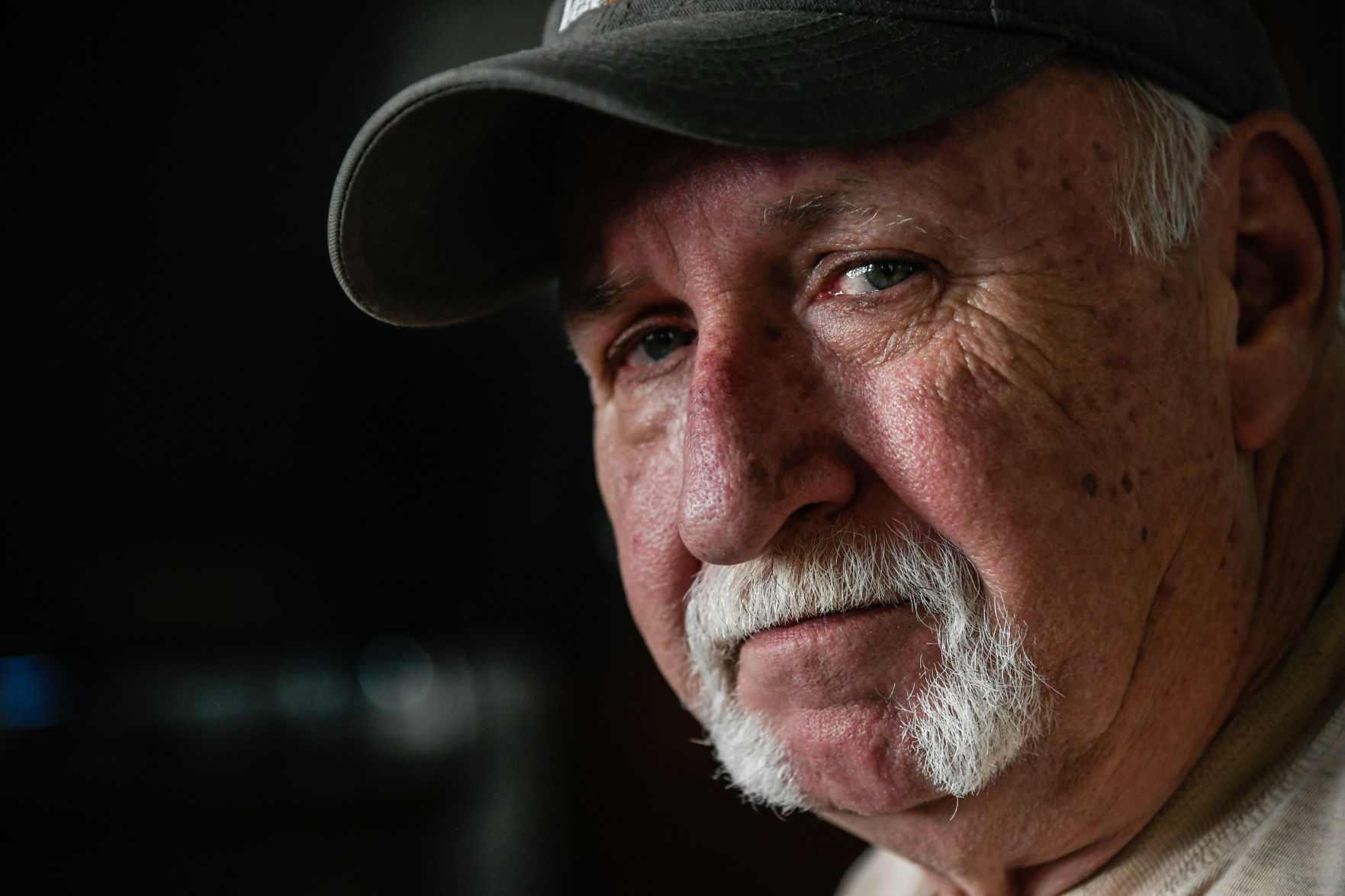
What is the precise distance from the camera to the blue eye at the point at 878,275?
879mm

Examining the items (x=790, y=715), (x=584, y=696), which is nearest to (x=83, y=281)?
(x=584, y=696)

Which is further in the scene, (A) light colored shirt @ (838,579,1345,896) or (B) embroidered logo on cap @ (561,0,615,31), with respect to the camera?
(B) embroidered logo on cap @ (561,0,615,31)

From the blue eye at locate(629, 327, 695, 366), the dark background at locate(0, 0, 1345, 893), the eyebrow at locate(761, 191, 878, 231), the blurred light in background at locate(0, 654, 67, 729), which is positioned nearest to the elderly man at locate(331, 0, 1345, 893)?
the eyebrow at locate(761, 191, 878, 231)

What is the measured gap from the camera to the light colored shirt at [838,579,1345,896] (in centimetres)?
82

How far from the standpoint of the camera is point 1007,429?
0.83 meters

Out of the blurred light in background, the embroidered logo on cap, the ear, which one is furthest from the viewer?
the blurred light in background

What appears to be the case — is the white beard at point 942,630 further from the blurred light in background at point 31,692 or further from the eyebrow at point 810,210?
the blurred light in background at point 31,692

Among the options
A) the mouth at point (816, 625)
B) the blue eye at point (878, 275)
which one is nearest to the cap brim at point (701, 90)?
the blue eye at point (878, 275)

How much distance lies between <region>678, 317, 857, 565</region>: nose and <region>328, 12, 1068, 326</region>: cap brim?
176mm

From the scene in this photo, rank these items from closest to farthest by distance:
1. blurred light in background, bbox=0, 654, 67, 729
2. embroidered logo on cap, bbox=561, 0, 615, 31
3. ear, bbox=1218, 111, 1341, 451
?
ear, bbox=1218, 111, 1341, 451 → embroidered logo on cap, bbox=561, 0, 615, 31 → blurred light in background, bbox=0, 654, 67, 729

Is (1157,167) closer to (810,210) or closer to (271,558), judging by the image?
(810,210)

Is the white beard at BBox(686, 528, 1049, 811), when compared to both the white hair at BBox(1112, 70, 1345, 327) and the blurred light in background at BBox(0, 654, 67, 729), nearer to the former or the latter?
the white hair at BBox(1112, 70, 1345, 327)

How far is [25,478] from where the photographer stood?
10.4ft

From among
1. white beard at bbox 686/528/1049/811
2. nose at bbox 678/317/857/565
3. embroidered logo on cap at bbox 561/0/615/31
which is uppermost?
embroidered logo on cap at bbox 561/0/615/31
